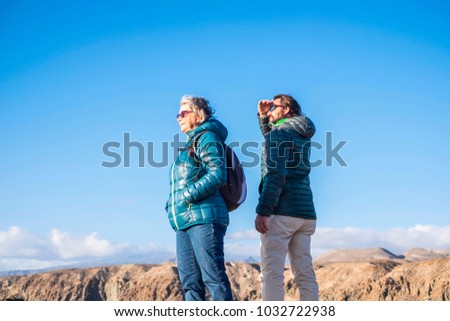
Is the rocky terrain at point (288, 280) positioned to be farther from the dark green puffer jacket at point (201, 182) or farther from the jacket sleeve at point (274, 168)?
the dark green puffer jacket at point (201, 182)

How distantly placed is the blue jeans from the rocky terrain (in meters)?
28.4

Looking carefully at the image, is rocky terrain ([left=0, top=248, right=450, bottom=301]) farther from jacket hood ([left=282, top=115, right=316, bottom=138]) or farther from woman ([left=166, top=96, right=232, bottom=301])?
woman ([left=166, top=96, right=232, bottom=301])

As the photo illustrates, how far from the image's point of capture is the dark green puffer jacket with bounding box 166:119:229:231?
203 inches

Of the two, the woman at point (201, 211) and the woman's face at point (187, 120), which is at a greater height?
the woman's face at point (187, 120)

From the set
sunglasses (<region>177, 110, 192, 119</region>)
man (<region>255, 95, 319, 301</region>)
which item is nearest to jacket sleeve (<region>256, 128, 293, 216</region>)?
man (<region>255, 95, 319, 301</region>)

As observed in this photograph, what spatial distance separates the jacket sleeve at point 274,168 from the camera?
5.68 m

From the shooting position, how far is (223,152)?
5.35 m

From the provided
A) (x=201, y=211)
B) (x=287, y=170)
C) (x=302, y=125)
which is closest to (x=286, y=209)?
(x=287, y=170)

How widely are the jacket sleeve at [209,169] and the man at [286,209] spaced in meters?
0.67

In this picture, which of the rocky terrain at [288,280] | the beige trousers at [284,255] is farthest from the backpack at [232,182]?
the rocky terrain at [288,280]
